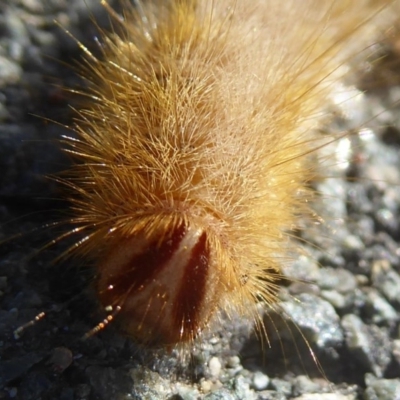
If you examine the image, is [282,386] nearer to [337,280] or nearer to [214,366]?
[214,366]

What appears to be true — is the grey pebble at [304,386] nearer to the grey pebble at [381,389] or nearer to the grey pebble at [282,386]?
the grey pebble at [282,386]

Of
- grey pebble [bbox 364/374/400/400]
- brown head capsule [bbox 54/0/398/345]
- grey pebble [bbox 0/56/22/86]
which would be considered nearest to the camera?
brown head capsule [bbox 54/0/398/345]

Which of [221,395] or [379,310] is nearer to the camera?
[221,395]

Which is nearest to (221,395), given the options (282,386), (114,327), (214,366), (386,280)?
(214,366)

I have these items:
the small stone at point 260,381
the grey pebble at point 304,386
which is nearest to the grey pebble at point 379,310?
the grey pebble at point 304,386

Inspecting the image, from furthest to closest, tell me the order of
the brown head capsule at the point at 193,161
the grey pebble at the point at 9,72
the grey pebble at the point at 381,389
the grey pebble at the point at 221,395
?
the grey pebble at the point at 9,72
the grey pebble at the point at 381,389
the grey pebble at the point at 221,395
the brown head capsule at the point at 193,161

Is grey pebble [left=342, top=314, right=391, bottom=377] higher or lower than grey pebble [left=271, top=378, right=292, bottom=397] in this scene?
higher

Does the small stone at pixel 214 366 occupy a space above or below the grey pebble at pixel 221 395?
above

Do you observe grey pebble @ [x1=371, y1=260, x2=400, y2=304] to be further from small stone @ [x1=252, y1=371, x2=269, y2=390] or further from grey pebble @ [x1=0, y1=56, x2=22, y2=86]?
grey pebble @ [x1=0, y1=56, x2=22, y2=86]

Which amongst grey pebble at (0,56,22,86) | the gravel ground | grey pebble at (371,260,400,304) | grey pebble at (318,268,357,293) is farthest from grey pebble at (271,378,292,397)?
grey pebble at (0,56,22,86)

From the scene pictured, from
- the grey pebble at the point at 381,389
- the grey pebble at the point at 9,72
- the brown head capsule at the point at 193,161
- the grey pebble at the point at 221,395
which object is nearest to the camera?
the brown head capsule at the point at 193,161
